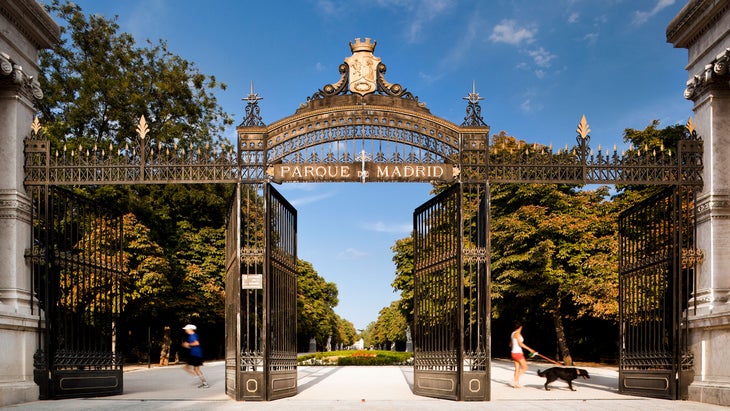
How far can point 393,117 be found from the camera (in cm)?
1423

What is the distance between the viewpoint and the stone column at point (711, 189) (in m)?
12.6

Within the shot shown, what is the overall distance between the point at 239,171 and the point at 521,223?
20014mm

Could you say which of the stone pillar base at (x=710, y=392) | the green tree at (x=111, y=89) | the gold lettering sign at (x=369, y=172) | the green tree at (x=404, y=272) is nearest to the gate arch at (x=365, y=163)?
the gold lettering sign at (x=369, y=172)

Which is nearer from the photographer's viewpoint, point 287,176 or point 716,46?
point 716,46

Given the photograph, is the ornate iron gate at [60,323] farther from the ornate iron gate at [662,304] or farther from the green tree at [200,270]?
the green tree at [200,270]

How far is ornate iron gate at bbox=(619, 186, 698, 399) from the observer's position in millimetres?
13148

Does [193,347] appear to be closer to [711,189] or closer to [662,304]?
[662,304]

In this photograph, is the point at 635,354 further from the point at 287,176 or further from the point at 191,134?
the point at 191,134

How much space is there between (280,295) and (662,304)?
308 inches

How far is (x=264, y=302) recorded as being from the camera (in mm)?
13602

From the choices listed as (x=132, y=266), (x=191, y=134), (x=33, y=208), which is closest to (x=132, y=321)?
(x=132, y=266)

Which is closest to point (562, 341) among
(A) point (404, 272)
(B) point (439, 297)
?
(A) point (404, 272)

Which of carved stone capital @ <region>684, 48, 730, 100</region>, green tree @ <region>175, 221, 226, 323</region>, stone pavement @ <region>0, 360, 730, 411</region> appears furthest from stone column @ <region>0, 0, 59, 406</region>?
green tree @ <region>175, 221, 226, 323</region>

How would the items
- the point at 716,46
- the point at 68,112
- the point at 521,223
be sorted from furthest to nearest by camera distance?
the point at 521,223 → the point at 68,112 → the point at 716,46
